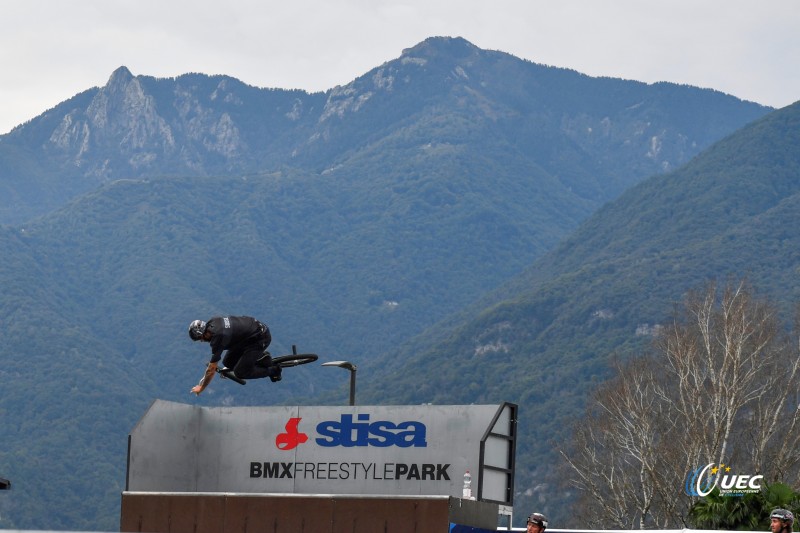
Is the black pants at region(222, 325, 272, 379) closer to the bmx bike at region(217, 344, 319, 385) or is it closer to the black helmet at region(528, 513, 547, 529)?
the bmx bike at region(217, 344, 319, 385)

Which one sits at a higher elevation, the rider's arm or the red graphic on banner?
the rider's arm

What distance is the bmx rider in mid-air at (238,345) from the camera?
1027 inches

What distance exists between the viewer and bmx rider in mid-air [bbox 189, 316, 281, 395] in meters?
26.1

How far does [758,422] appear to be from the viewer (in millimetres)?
75562

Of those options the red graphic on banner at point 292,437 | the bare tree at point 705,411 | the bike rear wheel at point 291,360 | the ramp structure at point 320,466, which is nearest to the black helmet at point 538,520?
the bike rear wheel at point 291,360

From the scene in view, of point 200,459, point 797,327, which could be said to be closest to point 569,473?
point 797,327

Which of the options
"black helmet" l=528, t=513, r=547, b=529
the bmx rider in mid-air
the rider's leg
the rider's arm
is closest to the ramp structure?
the bmx rider in mid-air

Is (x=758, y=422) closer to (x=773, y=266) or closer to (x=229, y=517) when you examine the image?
(x=229, y=517)

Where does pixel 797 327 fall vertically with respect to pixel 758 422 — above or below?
above

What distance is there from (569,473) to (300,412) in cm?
8845

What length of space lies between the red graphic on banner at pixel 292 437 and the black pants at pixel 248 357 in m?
8.50

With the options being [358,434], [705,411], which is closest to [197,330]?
[358,434]

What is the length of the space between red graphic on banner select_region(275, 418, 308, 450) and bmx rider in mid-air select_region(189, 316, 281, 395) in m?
7.90

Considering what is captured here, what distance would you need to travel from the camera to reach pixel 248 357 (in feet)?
88.0
